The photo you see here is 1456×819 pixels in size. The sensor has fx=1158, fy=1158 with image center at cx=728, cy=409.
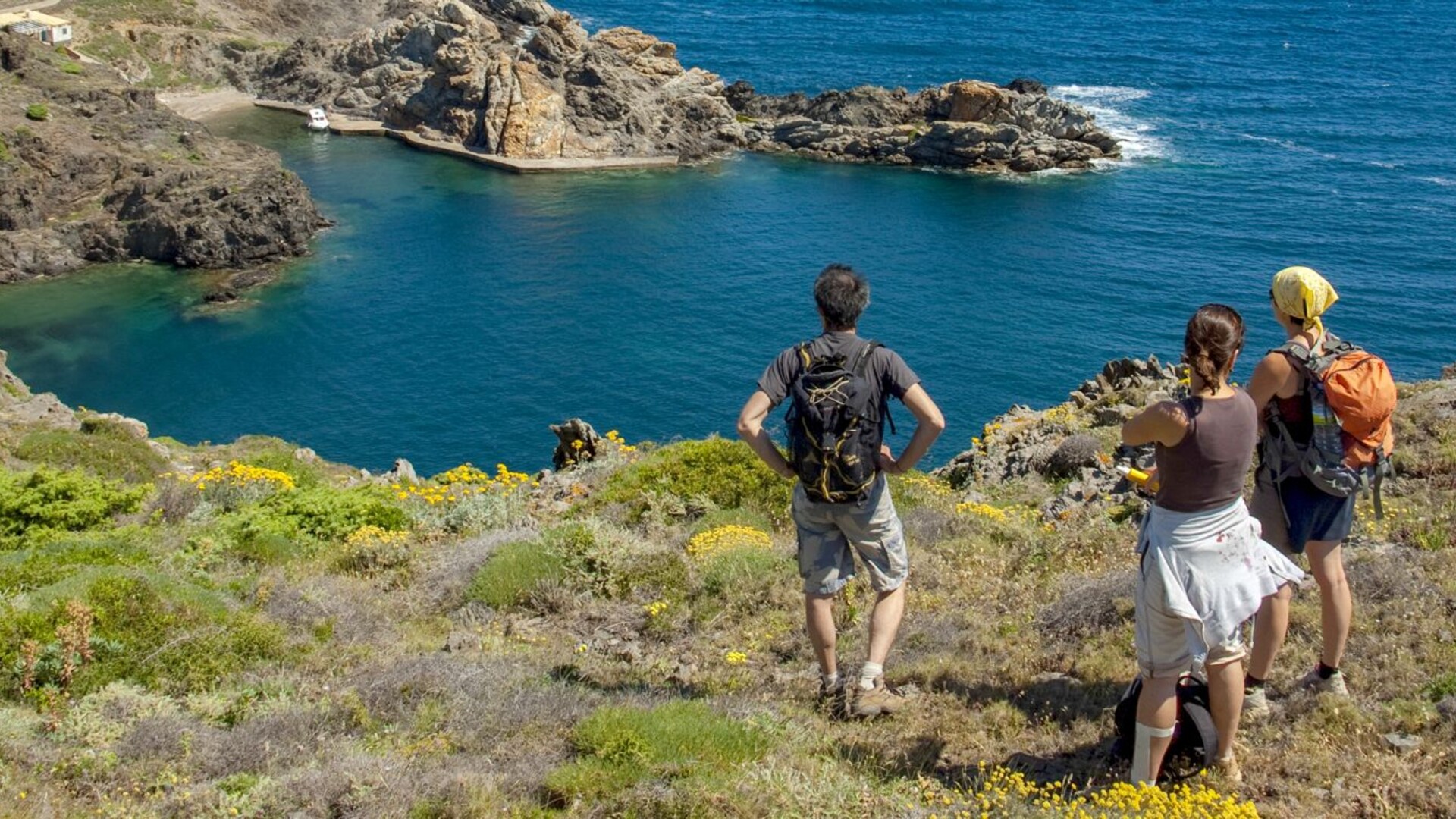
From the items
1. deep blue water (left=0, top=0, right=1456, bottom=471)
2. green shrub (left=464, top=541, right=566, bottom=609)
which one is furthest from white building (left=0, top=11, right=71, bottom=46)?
green shrub (left=464, top=541, right=566, bottom=609)

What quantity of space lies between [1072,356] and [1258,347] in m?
7.25

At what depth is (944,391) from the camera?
138ft

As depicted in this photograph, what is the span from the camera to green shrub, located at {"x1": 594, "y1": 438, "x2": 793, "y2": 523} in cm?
1373

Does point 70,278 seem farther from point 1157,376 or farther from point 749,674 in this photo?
point 749,674

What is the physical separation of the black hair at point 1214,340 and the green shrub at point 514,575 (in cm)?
624

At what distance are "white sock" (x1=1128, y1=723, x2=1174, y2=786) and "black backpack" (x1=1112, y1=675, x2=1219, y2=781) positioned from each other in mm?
94

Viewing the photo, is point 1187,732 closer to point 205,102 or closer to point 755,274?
point 755,274

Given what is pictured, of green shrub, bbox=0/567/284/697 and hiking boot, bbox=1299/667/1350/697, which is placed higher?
hiking boot, bbox=1299/667/1350/697

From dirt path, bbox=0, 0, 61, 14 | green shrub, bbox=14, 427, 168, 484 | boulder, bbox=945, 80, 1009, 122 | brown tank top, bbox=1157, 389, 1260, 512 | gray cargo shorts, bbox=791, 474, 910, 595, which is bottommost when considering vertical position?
green shrub, bbox=14, 427, 168, 484

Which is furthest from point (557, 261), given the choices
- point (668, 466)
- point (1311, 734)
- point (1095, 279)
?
→ point (1311, 734)

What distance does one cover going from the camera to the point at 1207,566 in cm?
576

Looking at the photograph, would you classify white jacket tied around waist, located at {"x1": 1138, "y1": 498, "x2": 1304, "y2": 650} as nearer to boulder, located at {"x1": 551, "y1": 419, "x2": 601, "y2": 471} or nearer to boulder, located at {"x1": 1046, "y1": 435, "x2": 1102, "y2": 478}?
boulder, located at {"x1": 1046, "y1": 435, "x2": 1102, "y2": 478}

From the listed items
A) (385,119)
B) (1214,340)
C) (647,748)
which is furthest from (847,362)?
(385,119)

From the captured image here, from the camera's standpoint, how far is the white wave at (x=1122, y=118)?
238 ft
